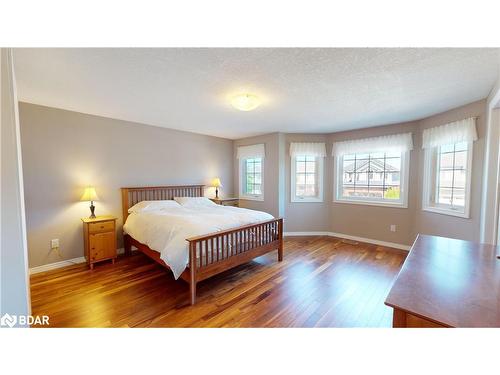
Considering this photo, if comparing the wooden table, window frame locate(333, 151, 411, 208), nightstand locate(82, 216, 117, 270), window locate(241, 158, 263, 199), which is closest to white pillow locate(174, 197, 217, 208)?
nightstand locate(82, 216, 117, 270)

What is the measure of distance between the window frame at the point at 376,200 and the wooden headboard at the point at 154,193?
287cm

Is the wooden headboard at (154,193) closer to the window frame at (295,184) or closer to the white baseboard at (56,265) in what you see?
the white baseboard at (56,265)

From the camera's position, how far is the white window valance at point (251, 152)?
448 cm

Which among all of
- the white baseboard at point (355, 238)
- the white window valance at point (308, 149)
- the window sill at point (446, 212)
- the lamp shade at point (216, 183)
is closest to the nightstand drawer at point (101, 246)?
the lamp shade at point (216, 183)

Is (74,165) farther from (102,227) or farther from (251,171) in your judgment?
(251,171)

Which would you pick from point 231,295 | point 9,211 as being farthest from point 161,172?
point 9,211

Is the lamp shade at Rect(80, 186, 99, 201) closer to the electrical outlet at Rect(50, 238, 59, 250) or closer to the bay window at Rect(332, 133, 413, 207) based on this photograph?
the electrical outlet at Rect(50, 238, 59, 250)

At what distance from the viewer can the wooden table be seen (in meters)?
0.72

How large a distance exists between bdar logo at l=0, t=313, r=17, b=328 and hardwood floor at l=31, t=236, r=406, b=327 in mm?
798

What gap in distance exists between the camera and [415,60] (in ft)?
5.22

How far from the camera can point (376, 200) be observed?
389 centimetres
